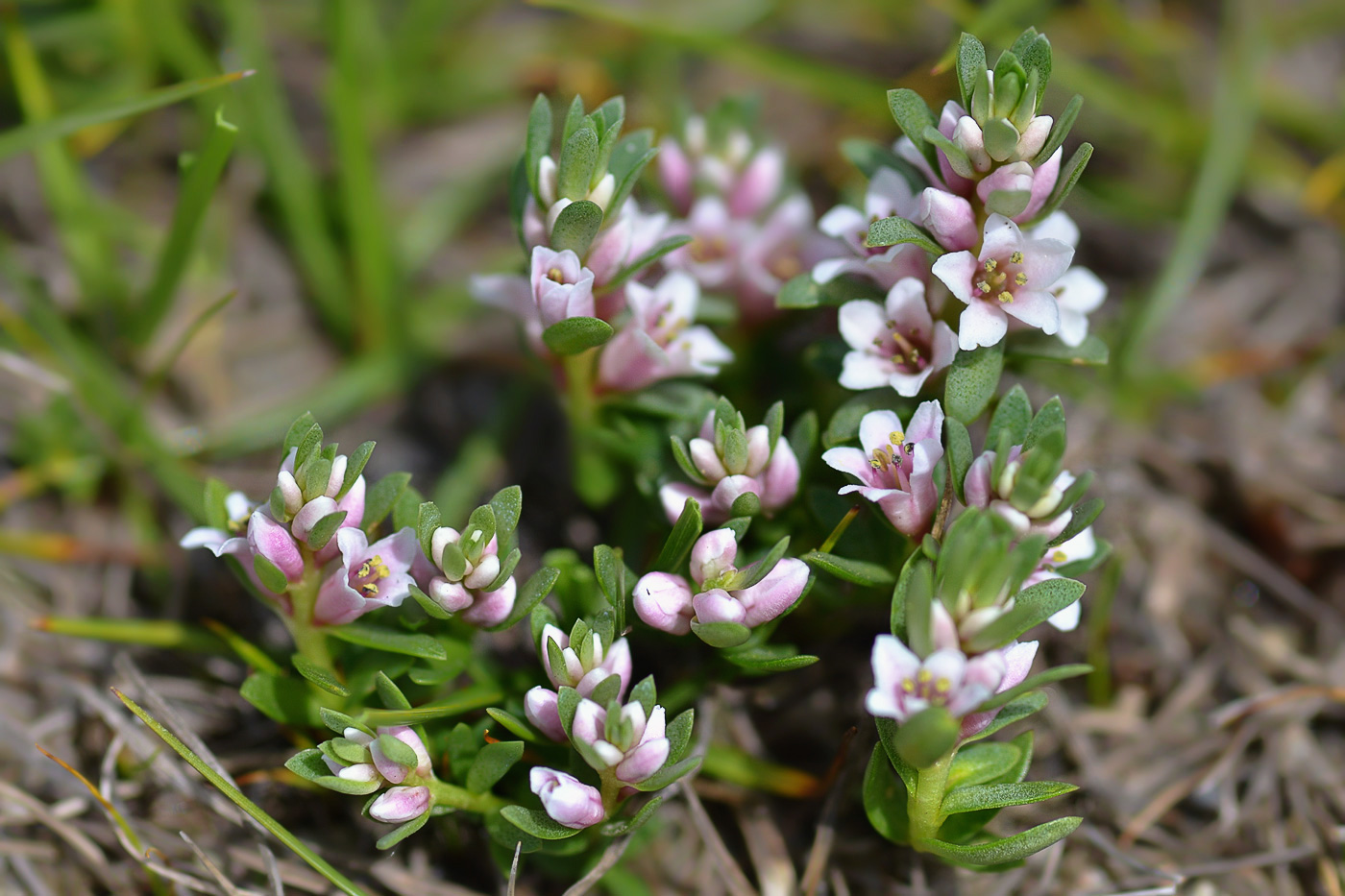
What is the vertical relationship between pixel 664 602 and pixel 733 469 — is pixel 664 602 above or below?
below

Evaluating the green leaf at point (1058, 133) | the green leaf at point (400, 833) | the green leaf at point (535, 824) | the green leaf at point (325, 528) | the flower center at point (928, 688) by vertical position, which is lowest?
the green leaf at point (535, 824)

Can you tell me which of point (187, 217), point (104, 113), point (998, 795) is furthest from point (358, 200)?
point (998, 795)

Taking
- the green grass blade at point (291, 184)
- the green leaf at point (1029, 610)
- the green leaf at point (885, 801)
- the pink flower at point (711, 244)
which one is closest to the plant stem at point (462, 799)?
the green leaf at point (885, 801)

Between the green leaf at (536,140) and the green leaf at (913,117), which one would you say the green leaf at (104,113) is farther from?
the green leaf at (913,117)

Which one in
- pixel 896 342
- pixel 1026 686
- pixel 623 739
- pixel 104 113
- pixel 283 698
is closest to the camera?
pixel 1026 686

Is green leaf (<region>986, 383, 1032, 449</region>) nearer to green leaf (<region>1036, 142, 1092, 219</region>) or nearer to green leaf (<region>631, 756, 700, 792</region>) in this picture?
green leaf (<region>1036, 142, 1092, 219</region>)

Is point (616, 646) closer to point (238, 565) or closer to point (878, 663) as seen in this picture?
point (878, 663)

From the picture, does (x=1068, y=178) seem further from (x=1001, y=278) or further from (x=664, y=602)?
(x=664, y=602)
